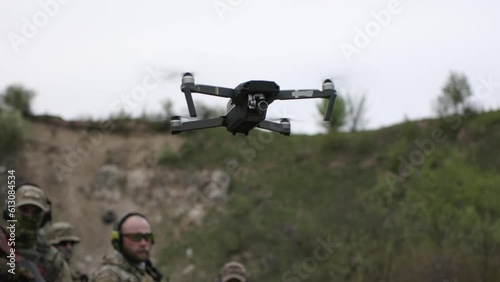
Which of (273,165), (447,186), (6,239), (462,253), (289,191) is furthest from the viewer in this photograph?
(273,165)

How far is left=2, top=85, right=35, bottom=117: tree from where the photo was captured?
41906 mm

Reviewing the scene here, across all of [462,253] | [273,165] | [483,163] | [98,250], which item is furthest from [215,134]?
[462,253]

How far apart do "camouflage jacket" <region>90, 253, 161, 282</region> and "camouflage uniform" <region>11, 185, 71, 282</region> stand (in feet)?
1.76

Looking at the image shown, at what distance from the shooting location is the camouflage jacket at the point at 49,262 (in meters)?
7.91

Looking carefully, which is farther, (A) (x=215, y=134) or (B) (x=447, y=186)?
(A) (x=215, y=134)

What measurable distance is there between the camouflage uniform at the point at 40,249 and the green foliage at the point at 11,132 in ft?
103

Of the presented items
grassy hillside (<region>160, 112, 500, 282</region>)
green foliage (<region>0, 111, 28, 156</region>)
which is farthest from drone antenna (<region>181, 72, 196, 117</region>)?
green foliage (<region>0, 111, 28, 156</region>)

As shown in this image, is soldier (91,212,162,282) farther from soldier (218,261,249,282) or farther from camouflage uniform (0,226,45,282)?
soldier (218,261,249,282)

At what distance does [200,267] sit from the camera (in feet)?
104

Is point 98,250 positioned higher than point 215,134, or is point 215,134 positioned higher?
point 215,134

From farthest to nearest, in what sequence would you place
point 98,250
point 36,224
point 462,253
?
point 98,250 < point 462,253 < point 36,224

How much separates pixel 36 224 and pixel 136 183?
31.5 meters

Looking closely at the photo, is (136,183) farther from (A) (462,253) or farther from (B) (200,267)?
(A) (462,253)

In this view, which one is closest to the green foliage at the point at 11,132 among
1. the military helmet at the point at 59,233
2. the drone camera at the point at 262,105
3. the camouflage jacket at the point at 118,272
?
the military helmet at the point at 59,233
